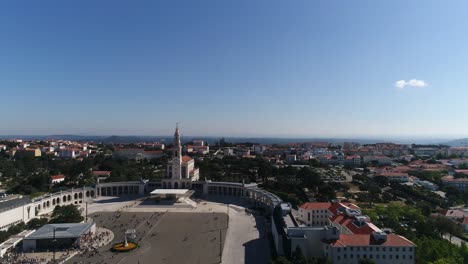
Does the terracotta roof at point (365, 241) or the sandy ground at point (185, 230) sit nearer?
the terracotta roof at point (365, 241)

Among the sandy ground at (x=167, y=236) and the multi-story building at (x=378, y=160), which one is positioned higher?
the multi-story building at (x=378, y=160)

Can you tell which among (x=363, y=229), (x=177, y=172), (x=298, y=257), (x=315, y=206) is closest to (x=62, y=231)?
(x=298, y=257)

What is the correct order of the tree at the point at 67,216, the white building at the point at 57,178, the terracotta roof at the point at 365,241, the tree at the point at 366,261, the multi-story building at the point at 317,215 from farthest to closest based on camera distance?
the white building at the point at 57,178 < the tree at the point at 67,216 < the multi-story building at the point at 317,215 < the terracotta roof at the point at 365,241 < the tree at the point at 366,261

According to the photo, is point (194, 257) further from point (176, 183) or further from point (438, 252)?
point (176, 183)

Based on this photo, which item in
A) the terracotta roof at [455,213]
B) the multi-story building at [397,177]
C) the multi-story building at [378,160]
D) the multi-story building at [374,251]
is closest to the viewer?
the multi-story building at [374,251]

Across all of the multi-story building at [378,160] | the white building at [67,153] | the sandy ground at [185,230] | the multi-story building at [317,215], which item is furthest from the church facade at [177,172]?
the multi-story building at [378,160]

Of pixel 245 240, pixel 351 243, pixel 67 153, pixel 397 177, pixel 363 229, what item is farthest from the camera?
pixel 67 153

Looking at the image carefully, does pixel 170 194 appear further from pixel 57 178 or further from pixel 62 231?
pixel 57 178

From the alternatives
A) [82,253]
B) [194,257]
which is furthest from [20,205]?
[194,257]

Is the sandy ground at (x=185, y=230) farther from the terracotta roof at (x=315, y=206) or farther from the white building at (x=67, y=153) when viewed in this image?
the white building at (x=67, y=153)

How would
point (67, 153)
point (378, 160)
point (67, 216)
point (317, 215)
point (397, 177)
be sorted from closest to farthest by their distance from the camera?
1. point (317, 215)
2. point (67, 216)
3. point (397, 177)
4. point (378, 160)
5. point (67, 153)
